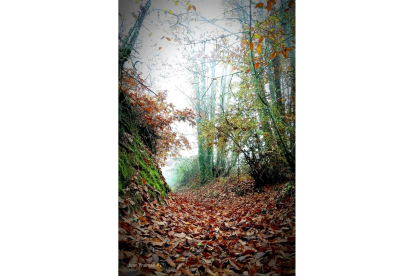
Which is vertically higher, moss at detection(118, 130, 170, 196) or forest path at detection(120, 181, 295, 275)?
moss at detection(118, 130, 170, 196)

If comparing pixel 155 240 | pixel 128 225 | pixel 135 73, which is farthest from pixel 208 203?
pixel 135 73

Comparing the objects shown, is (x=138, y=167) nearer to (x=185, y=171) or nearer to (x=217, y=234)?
(x=185, y=171)

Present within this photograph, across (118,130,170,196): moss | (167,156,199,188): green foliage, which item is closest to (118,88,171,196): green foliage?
(118,130,170,196): moss

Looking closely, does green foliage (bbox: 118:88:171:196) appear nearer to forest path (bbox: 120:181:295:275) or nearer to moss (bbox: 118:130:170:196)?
moss (bbox: 118:130:170:196)

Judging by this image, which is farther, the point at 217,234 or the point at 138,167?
the point at 138,167

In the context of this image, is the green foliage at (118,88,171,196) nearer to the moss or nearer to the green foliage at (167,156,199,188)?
the moss

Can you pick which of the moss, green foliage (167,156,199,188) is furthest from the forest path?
the moss

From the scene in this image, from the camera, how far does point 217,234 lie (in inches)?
85.4

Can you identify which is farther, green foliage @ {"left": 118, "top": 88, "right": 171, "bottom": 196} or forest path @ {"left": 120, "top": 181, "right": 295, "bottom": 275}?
green foliage @ {"left": 118, "top": 88, "right": 171, "bottom": 196}

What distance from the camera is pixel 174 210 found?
2.29 m

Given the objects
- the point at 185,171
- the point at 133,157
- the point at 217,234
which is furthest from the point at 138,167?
the point at 217,234

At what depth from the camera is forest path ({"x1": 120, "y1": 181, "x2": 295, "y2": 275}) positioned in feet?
6.57
